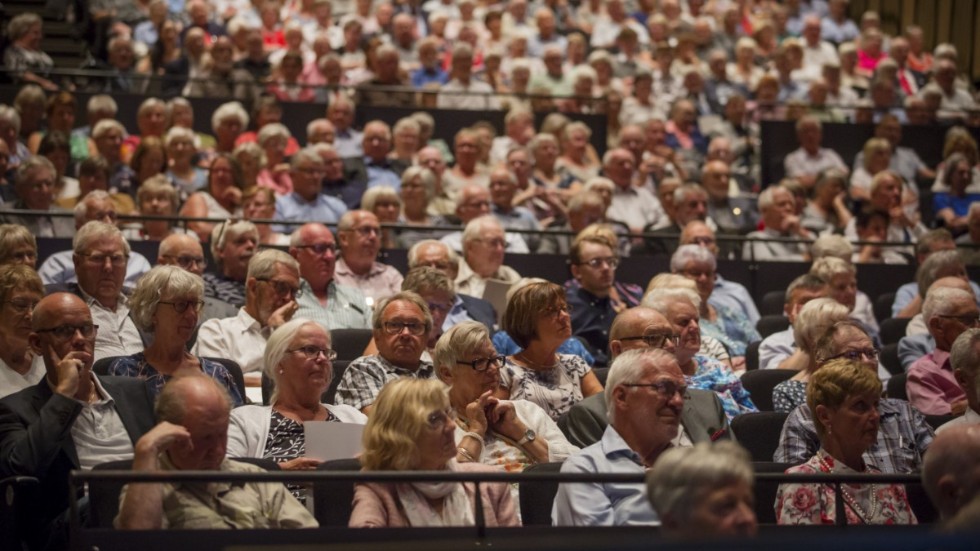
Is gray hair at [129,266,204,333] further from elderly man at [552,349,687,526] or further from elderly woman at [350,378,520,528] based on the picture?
elderly man at [552,349,687,526]

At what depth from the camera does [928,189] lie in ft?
32.6

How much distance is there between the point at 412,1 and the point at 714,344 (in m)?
7.59

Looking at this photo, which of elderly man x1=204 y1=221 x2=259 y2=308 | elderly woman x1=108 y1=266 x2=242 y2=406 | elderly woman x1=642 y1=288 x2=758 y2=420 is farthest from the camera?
elderly man x1=204 y1=221 x2=259 y2=308

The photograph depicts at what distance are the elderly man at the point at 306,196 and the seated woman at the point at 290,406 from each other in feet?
11.4

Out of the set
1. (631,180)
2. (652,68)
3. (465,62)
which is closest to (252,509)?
(631,180)

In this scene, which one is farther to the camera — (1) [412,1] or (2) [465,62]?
(1) [412,1]

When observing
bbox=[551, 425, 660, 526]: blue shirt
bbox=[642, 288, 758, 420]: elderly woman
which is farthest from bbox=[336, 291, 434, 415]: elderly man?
bbox=[551, 425, 660, 526]: blue shirt

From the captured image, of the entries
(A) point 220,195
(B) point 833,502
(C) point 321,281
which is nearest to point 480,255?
(C) point 321,281

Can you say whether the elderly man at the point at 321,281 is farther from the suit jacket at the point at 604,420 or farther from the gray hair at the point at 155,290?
the suit jacket at the point at 604,420

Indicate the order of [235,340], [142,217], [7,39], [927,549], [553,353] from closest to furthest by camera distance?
1. [927,549]
2. [553,353]
3. [235,340]
4. [142,217]
5. [7,39]

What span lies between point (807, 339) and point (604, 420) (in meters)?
1.22

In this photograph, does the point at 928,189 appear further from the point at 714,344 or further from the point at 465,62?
the point at 714,344

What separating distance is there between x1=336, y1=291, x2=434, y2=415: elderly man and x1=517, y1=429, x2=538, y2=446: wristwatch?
2.15 feet

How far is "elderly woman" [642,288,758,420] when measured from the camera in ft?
17.0
